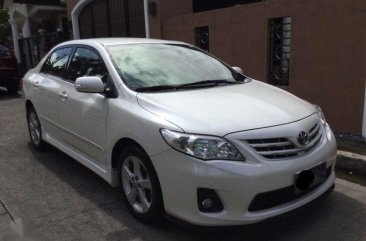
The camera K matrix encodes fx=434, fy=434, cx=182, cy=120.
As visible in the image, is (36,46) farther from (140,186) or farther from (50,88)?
(140,186)

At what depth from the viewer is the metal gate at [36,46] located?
1467 cm

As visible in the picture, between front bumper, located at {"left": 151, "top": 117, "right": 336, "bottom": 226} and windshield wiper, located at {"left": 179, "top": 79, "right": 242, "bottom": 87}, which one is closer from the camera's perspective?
front bumper, located at {"left": 151, "top": 117, "right": 336, "bottom": 226}

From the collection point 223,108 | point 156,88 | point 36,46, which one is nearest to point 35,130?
point 156,88

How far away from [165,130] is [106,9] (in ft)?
33.6

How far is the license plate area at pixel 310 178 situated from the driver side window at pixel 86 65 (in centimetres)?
205

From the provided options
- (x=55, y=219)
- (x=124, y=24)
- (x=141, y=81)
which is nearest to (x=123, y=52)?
(x=141, y=81)

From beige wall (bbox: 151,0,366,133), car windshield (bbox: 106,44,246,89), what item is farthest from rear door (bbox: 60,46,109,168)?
beige wall (bbox: 151,0,366,133)

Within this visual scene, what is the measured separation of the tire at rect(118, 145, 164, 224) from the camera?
338 cm

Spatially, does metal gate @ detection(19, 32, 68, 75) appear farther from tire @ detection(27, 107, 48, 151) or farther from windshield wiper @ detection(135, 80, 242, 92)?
windshield wiper @ detection(135, 80, 242, 92)

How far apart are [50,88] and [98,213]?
192 centimetres

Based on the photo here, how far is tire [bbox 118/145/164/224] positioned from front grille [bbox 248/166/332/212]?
733 mm

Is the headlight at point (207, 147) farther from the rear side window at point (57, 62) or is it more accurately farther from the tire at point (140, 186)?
the rear side window at point (57, 62)

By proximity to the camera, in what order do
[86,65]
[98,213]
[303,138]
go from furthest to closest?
[86,65], [98,213], [303,138]

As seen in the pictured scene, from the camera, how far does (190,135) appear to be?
3109 millimetres
